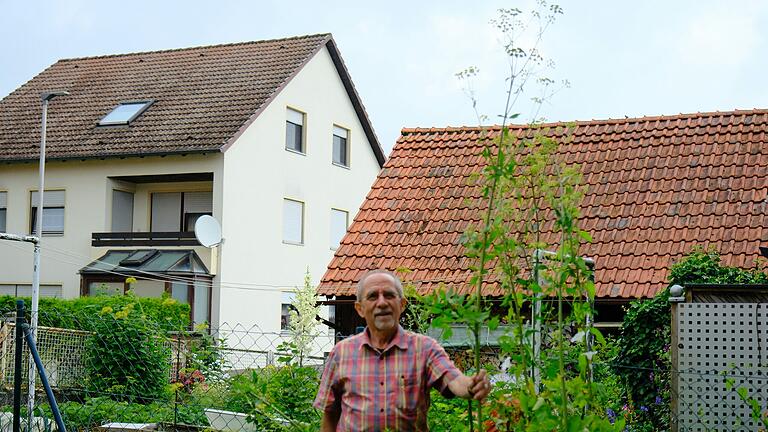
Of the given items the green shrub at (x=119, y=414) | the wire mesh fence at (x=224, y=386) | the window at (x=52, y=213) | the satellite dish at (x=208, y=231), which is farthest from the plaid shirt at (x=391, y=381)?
the window at (x=52, y=213)

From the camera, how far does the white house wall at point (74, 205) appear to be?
2803 cm

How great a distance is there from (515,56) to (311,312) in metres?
15.7

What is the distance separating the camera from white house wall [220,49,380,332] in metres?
27.5

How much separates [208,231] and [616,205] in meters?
11.9

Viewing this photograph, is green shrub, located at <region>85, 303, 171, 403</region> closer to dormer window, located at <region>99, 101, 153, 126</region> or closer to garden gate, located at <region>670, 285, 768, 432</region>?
garden gate, located at <region>670, 285, 768, 432</region>

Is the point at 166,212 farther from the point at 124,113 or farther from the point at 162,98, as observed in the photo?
the point at 162,98

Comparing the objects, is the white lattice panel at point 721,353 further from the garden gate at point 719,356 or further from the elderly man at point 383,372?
the elderly man at point 383,372

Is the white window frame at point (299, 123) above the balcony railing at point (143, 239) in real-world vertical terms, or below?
above

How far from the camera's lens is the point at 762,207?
49.8 feet

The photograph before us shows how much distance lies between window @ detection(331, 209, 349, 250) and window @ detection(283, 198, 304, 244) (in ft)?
4.98

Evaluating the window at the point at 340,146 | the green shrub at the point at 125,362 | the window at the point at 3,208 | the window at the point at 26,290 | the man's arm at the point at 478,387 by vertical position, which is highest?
the window at the point at 340,146

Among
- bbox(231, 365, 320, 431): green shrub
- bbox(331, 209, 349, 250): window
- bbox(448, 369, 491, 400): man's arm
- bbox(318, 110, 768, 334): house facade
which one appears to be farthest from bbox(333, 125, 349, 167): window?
bbox(448, 369, 491, 400): man's arm

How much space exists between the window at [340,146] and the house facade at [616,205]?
490 inches

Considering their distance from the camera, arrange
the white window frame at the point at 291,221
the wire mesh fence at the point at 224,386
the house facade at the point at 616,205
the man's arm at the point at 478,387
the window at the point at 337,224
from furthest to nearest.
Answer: the window at the point at 337,224
the white window frame at the point at 291,221
the house facade at the point at 616,205
the wire mesh fence at the point at 224,386
the man's arm at the point at 478,387
